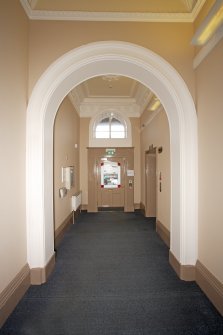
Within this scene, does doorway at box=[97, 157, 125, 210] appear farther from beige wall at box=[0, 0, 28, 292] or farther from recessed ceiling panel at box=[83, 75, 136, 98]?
beige wall at box=[0, 0, 28, 292]

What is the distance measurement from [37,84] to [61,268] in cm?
293

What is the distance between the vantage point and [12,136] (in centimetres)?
284

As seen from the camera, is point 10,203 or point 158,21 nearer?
point 10,203

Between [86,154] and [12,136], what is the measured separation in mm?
6452

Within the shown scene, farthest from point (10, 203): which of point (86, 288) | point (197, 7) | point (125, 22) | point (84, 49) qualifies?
point (197, 7)

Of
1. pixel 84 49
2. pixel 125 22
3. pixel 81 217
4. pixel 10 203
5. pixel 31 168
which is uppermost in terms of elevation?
pixel 125 22


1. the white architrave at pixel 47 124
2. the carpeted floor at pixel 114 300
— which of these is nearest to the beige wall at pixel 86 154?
the carpeted floor at pixel 114 300

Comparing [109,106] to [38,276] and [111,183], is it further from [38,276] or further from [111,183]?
[38,276]

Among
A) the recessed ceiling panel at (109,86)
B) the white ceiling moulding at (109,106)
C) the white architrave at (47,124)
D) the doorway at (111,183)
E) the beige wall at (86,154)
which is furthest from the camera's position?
the doorway at (111,183)

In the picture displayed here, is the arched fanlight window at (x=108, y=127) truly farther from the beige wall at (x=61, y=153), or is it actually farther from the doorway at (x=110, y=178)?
the beige wall at (x=61, y=153)

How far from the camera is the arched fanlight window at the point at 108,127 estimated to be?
9.34m

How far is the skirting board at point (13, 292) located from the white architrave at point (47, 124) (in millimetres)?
212

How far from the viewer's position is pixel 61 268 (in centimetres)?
394

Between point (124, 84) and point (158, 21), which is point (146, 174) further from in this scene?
point (158, 21)
